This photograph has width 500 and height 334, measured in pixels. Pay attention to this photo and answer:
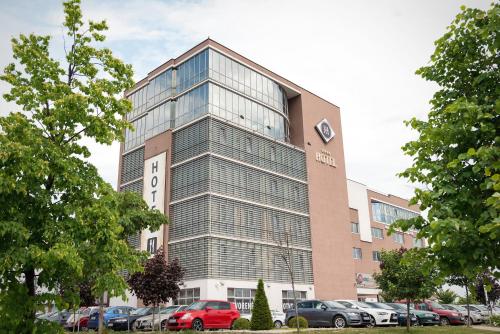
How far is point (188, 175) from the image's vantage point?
1484 inches

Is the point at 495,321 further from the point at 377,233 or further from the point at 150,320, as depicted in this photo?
the point at 377,233

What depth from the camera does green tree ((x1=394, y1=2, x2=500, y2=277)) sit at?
8125 millimetres

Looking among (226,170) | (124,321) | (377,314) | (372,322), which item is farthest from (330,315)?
(226,170)

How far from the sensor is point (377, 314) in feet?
84.2

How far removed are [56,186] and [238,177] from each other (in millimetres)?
28053

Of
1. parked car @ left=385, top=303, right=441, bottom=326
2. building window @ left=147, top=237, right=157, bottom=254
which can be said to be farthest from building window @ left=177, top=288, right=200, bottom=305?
parked car @ left=385, top=303, right=441, bottom=326

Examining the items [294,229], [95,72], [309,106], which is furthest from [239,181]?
[95,72]

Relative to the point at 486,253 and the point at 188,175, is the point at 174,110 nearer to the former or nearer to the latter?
the point at 188,175

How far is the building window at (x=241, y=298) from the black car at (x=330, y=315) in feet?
32.5

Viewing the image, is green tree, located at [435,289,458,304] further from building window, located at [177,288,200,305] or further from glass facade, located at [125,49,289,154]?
building window, located at [177,288,200,305]

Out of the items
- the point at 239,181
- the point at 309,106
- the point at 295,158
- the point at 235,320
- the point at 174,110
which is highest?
the point at 309,106

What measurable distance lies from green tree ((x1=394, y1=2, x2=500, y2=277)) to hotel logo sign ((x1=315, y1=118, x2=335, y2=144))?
1468 inches

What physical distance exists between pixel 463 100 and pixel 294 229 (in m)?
34.1

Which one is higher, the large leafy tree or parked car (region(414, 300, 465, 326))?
the large leafy tree
